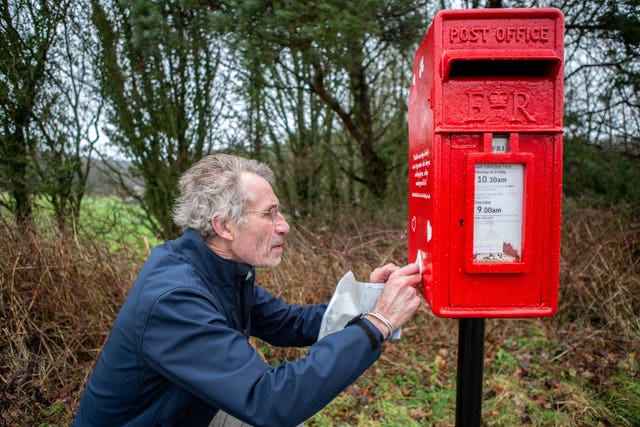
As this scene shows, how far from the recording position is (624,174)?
4754 millimetres

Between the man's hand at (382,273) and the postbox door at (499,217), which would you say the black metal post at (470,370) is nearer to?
the postbox door at (499,217)

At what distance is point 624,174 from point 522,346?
2.48m

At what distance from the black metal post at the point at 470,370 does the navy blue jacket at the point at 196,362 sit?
0.40 meters

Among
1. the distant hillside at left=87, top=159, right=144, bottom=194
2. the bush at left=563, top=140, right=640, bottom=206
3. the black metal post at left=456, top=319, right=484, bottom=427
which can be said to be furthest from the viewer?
the distant hillside at left=87, top=159, right=144, bottom=194

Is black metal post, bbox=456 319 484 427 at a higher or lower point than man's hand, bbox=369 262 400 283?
lower

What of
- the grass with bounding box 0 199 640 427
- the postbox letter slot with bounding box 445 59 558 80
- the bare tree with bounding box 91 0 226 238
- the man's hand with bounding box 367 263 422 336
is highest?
the bare tree with bounding box 91 0 226 238

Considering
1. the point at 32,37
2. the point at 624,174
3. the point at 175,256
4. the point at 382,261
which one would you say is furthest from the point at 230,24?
the point at 624,174

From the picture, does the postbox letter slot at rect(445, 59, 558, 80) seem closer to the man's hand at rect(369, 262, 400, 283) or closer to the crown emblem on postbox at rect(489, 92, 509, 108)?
the crown emblem on postbox at rect(489, 92, 509, 108)

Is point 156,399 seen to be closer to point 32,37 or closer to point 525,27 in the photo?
point 525,27

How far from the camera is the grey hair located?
1743 mm

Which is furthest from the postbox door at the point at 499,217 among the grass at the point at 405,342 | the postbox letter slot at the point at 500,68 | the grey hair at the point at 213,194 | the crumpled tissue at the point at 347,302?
the grass at the point at 405,342

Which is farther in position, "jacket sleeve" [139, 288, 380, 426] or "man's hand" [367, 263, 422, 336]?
"man's hand" [367, 263, 422, 336]

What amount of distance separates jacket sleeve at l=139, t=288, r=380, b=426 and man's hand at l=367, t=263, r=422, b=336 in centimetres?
13

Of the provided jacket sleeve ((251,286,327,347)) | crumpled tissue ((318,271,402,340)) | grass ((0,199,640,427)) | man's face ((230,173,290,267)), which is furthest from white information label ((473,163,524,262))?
grass ((0,199,640,427))
